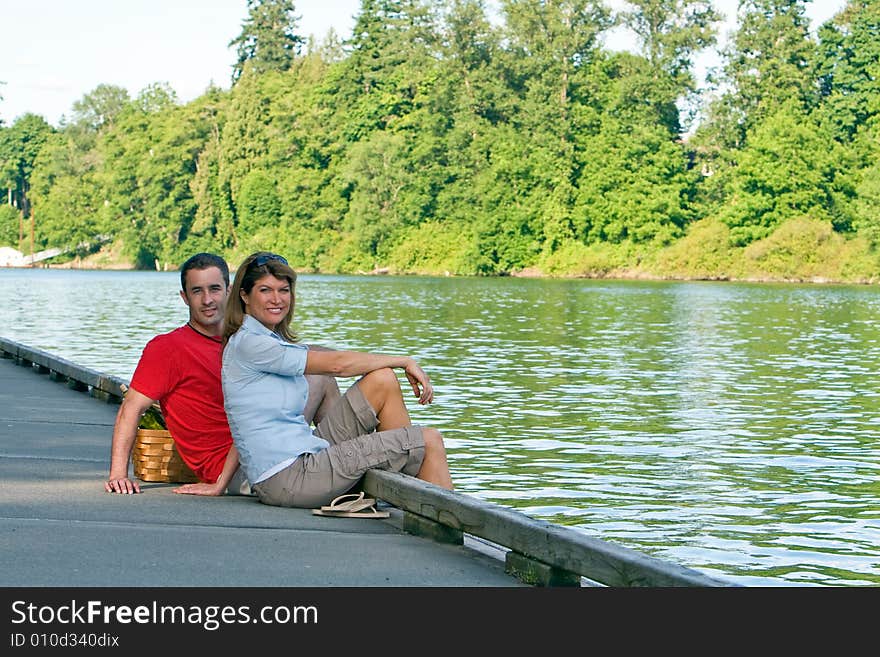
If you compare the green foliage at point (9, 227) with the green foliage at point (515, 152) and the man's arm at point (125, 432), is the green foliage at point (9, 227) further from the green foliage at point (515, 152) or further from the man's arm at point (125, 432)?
the man's arm at point (125, 432)

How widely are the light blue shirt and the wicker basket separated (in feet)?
3.18

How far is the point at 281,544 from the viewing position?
6566 millimetres

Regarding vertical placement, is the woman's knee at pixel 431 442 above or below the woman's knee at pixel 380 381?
below

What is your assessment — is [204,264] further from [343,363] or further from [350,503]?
[350,503]

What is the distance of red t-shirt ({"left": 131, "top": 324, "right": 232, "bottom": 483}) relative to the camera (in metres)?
7.65

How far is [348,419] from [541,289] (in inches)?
2428

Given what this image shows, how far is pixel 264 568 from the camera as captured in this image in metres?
6.03

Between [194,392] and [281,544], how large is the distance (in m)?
1.47

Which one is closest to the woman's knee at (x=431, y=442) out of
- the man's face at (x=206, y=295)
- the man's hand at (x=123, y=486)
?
the man's face at (x=206, y=295)

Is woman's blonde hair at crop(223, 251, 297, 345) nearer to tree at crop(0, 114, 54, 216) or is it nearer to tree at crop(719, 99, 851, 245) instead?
tree at crop(719, 99, 851, 245)

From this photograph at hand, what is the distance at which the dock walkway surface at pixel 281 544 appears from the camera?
18.7ft

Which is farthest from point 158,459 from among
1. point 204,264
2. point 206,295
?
point 204,264

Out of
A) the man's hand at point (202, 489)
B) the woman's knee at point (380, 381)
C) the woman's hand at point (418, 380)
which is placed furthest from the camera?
the man's hand at point (202, 489)
